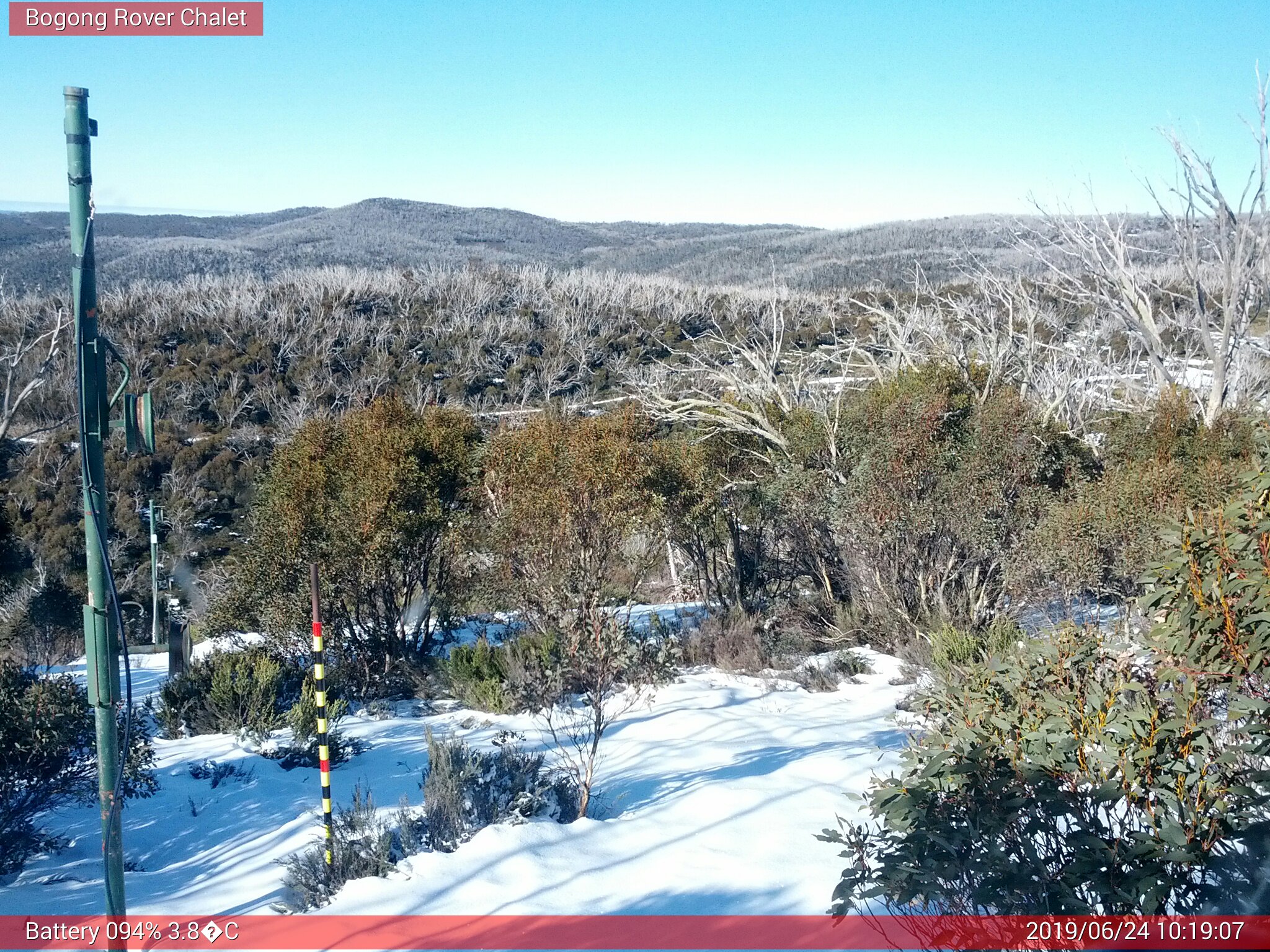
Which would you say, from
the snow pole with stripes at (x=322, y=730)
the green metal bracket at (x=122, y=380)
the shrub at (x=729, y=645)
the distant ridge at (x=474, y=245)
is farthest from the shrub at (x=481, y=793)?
the distant ridge at (x=474, y=245)

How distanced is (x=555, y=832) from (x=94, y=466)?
310 cm

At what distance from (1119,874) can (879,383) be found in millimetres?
9977

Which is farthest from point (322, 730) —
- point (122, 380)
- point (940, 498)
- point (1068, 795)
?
point (940, 498)

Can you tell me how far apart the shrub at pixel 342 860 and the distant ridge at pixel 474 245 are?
142ft

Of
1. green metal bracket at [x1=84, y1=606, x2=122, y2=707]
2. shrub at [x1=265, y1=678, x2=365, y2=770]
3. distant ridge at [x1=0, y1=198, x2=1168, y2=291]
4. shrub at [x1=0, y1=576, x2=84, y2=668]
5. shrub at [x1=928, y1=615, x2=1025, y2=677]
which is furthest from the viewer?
distant ridge at [x1=0, y1=198, x2=1168, y2=291]

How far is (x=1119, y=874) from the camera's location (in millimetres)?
2545

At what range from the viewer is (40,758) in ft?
16.1

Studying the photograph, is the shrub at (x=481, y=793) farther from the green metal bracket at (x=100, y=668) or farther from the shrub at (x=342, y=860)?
the green metal bracket at (x=100, y=668)

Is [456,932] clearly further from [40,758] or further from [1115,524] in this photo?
[1115,524]

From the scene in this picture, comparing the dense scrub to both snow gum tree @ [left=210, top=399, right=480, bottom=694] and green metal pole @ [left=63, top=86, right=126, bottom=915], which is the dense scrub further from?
snow gum tree @ [left=210, top=399, right=480, bottom=694]

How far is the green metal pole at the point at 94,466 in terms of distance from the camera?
3.26 m

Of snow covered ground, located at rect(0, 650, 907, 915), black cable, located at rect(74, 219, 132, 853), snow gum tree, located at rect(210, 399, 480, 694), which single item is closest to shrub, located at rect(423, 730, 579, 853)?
snow covered ground, located at rect(0, 650, 907, 915)

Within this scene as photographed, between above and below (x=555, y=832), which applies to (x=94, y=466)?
above

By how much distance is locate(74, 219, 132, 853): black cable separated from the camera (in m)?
3.24
